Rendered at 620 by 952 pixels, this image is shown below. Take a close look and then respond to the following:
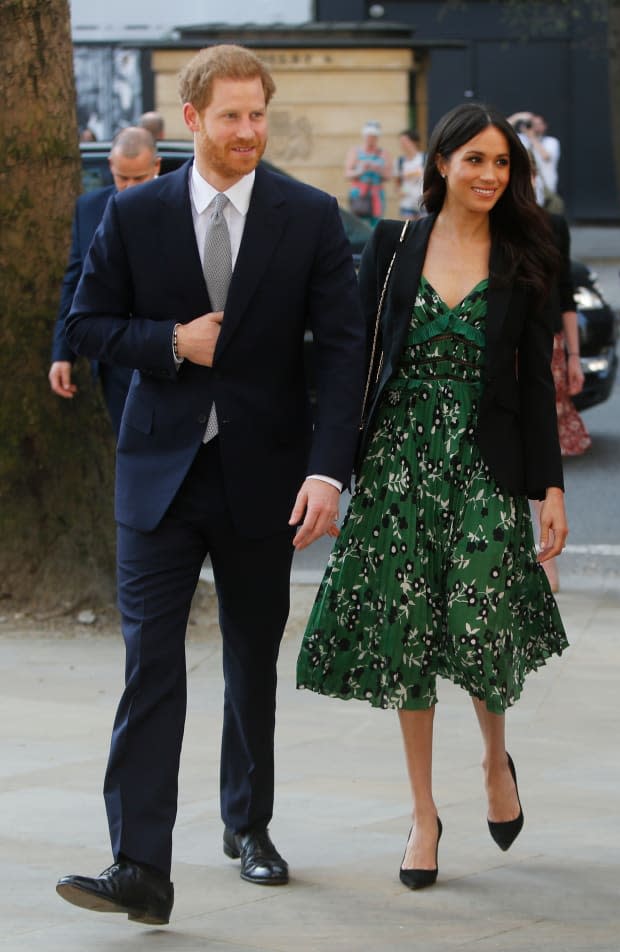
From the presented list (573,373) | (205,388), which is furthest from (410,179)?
(205,388)

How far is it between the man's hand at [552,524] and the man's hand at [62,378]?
277 centimetres

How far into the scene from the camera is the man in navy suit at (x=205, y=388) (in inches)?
161

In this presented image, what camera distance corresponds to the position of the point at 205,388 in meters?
4.18

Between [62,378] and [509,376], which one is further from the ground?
[509,376]

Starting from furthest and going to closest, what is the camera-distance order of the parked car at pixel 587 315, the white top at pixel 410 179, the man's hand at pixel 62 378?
the white top at pixel 410 179, the parked car at pixel 587 315, the man's hand at pixel 62 378

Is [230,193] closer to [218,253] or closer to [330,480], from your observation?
[218,253]

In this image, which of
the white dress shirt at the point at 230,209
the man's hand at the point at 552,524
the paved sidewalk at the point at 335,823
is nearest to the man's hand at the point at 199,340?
the white dress shirt at the point at 230,209

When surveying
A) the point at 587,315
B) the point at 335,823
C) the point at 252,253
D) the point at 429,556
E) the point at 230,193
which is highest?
the point at 230,193

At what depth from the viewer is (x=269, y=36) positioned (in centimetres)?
2298

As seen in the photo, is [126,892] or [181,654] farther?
[181,654]

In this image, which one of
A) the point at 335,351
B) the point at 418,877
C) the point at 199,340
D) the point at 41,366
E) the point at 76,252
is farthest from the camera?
the point at 41,366

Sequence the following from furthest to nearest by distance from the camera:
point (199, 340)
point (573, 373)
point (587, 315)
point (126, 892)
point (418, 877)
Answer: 1. point (587, 315)
2. point (573, 373)
3. point (418, 877)
4. point (199, 340)
5. point (126, 892)

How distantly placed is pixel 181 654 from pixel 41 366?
323 cm

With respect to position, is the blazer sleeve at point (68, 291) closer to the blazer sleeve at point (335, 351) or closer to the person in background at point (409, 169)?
the blazer sleeve at point (335, 351)
